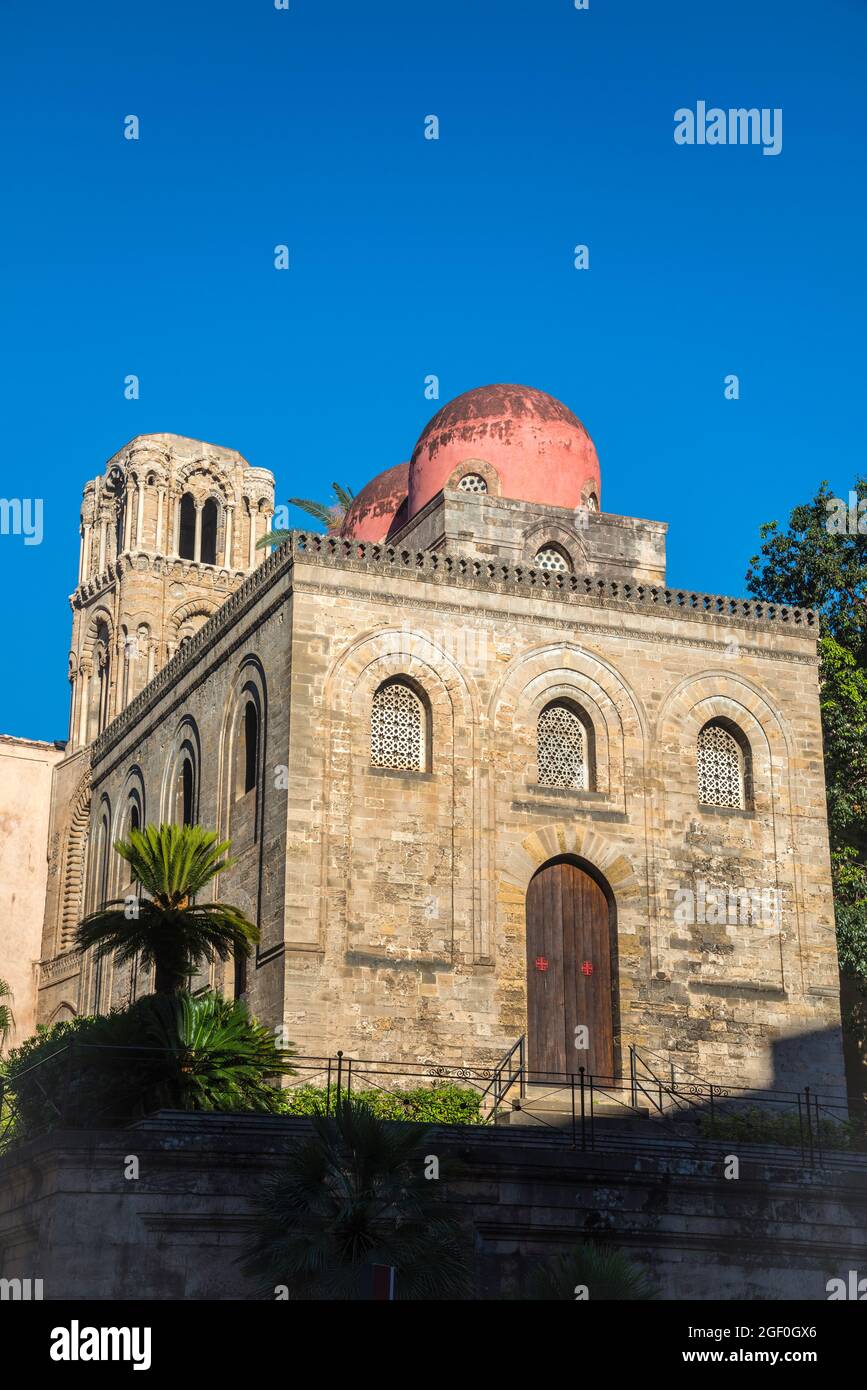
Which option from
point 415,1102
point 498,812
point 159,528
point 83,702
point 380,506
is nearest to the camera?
point 415,1102

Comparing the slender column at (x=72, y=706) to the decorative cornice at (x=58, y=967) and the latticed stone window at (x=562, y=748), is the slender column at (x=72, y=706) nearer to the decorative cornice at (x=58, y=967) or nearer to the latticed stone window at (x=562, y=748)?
the decorative cornice at (x=58, y=967)

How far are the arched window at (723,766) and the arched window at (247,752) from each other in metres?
7.83

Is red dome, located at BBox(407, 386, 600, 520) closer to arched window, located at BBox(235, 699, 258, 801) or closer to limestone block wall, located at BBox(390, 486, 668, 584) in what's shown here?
limestone block wall, located at BBox(390, 486, 668, 584)

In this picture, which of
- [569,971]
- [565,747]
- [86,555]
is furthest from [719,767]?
[86,555]

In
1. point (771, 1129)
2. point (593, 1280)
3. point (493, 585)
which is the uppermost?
point (493, 585)

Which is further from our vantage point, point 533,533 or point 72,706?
point 72,706

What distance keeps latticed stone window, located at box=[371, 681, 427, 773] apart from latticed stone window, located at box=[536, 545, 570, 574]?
205 inches

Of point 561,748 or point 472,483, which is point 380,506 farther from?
point 561,748

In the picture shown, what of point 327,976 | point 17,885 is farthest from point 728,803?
point 17,885

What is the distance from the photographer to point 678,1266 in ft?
76.1

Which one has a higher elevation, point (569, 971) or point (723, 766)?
point (723, 766)

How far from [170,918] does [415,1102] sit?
4458 mm

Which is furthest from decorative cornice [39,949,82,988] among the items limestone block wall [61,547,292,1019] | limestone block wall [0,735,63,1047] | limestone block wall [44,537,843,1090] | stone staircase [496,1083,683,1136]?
stone staircase [496,1083,683,1136]

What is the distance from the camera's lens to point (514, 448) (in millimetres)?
37156
